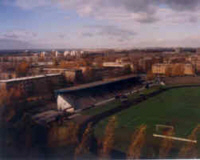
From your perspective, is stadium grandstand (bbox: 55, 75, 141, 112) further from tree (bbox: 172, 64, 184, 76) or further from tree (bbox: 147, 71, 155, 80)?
tree (bbox: 172, 64, 184, 76)

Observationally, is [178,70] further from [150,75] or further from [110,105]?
[110,105]

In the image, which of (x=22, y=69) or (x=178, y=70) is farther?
(x=178, y=70)

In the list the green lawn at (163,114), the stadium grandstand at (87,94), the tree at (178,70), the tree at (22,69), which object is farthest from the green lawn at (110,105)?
the tree at (22,69)

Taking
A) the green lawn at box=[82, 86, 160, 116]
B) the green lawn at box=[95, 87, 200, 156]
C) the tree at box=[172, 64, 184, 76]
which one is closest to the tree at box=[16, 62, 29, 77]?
the green lawn at box=[82, 86, 160, 116]

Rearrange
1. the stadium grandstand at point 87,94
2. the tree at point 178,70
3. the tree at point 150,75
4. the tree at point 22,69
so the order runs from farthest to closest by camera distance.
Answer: the tree at point 178,70 < the tree at point 150,75 < the tree at point 22,69 < the stadium grandstand at point 87,94

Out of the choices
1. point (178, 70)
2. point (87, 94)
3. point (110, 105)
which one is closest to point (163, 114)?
point (110, 105)

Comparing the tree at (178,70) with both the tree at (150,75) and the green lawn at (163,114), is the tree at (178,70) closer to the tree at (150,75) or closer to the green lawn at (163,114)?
the tree at (150,75)

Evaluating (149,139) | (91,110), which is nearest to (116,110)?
(91,110)

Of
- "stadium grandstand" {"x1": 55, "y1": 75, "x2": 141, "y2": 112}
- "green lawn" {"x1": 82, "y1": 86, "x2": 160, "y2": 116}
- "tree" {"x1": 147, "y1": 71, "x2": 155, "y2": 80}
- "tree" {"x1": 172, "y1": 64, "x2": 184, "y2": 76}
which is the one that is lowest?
"green lawn" {"x1": 82, "y1": 86, "x2": 160, "y2": 116}
